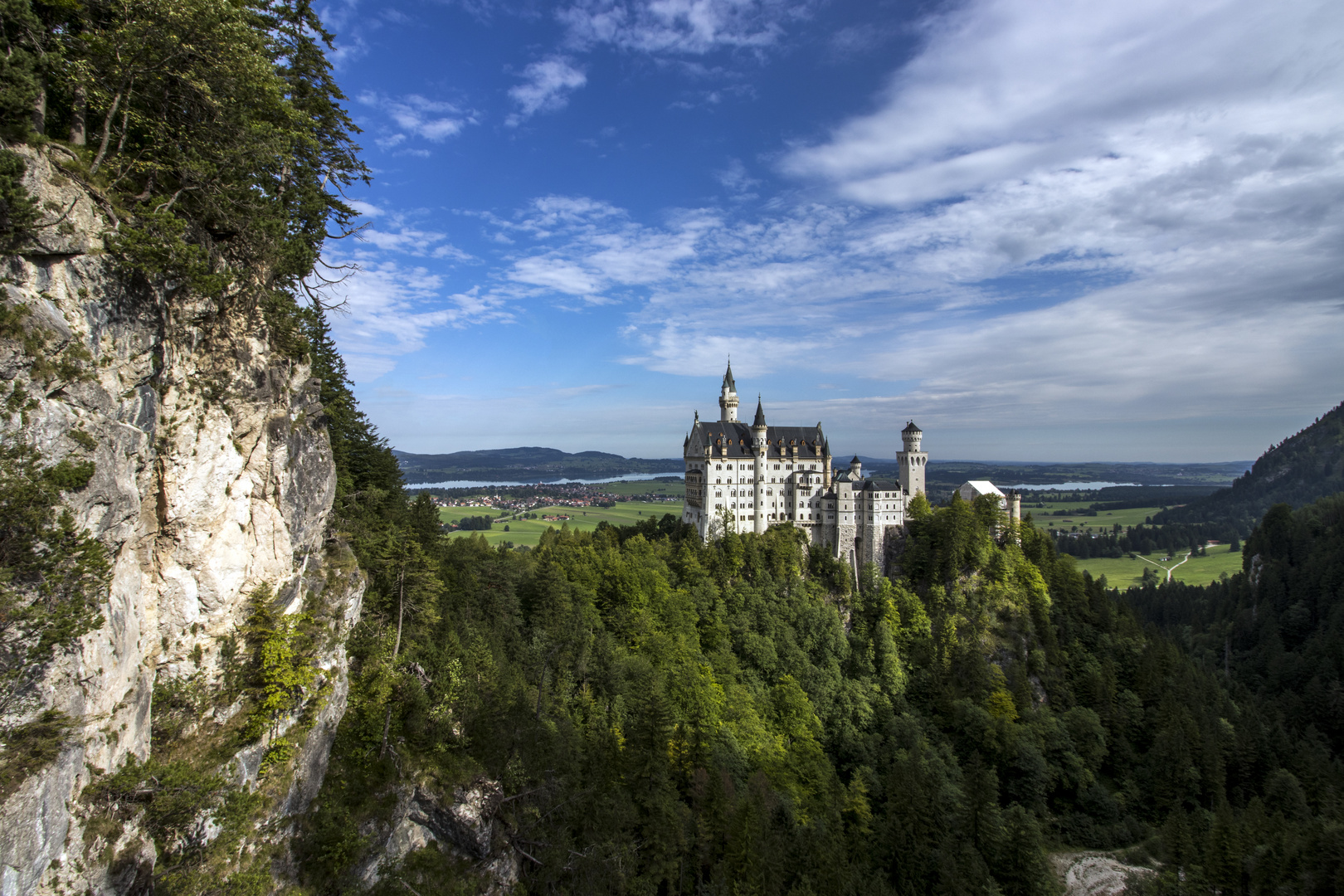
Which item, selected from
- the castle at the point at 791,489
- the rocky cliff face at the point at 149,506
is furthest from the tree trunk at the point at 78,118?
the castle at the point at 791,489

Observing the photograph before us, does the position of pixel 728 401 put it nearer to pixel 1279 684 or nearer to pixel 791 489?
pixel 791 489

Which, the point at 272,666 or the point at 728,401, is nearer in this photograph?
the point at 272,666

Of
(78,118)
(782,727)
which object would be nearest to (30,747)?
(78,118)

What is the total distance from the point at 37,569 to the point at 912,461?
7049 cm

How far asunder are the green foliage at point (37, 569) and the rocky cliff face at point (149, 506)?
1.27 ft

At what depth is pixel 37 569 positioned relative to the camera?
41.5ft

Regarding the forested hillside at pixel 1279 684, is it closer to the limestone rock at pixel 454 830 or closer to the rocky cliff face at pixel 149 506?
the limestone rock at pixel 454 830

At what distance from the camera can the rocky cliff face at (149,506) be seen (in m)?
13.0

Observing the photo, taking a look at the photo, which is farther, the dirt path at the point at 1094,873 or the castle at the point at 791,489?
the castle at the point at 791,489

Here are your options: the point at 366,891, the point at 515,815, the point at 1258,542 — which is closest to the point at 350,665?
the point at 366,891

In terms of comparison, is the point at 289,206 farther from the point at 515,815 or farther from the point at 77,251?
the point at 515,815

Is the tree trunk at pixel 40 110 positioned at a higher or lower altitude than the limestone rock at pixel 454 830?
higher

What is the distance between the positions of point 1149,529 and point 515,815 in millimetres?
219572

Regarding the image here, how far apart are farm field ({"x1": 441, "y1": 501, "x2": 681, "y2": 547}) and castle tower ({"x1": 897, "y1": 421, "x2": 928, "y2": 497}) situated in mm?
33529
